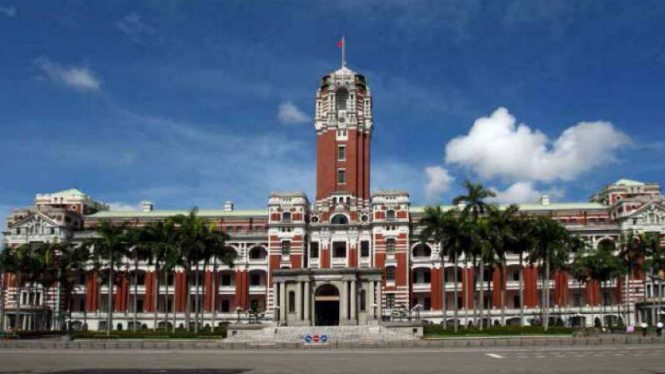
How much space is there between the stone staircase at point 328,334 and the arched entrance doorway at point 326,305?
1129 cm

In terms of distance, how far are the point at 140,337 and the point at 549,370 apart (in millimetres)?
52645

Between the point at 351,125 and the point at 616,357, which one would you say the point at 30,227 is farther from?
the point at 616,357

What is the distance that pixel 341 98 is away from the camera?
399 ft

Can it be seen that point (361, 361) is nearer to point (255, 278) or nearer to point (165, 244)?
point (165, 244)

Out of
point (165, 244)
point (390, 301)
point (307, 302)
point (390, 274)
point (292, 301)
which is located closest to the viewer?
point (165, 244)

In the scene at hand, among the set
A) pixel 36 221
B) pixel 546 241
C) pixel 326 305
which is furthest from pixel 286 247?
pixel 36 221

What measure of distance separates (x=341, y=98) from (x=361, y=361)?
78.6 meters

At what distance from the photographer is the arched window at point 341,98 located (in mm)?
121000

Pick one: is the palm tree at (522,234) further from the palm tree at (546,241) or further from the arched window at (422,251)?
the arched window at (422,251)

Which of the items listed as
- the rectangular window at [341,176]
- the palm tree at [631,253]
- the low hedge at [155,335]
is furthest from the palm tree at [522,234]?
the low hedge at [155,335]

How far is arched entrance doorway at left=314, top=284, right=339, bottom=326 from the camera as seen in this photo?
100 metres

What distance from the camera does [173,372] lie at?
40469 mm

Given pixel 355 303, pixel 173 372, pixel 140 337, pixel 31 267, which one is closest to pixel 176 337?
pixel 140 337

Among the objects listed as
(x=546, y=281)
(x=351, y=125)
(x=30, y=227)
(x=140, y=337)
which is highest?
(x=351, y=125)
